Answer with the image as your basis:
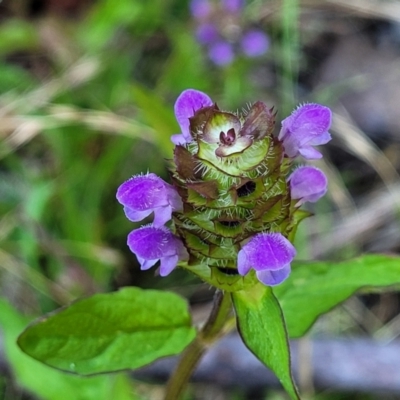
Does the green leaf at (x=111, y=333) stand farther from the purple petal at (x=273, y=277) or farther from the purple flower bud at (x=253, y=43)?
the purple flower bud at (x=253, y=43)

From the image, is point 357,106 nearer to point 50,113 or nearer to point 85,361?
point 50,113

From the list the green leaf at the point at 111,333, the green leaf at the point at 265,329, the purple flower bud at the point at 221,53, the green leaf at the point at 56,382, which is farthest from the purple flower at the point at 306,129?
the purple flower bud at the point at 221,53

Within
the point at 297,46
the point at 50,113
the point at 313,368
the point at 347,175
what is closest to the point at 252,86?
the point at 297,46

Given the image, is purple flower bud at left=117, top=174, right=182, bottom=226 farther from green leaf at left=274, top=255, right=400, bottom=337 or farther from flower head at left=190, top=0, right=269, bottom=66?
flower head at left=190, top=0, right=269, bottom=66

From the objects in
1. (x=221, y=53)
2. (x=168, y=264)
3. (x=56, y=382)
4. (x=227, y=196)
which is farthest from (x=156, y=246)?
(x=221, y=53)

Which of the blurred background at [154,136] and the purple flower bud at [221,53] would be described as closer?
the blurred background at [154,136]

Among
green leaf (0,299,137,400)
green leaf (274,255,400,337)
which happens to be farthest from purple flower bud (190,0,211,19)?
green leaf (274,255,400,337)

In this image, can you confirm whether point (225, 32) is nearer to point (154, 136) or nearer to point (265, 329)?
point (154, 136)
